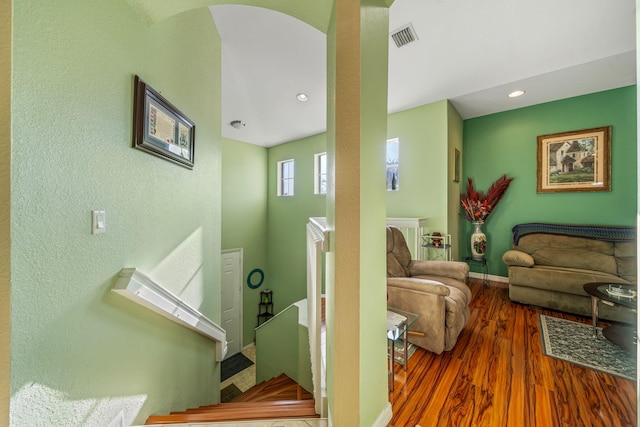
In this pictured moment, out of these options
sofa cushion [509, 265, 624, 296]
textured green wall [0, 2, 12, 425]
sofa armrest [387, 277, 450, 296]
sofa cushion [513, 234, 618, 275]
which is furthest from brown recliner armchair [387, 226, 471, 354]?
textured green wall [0, 2, 12, 425]

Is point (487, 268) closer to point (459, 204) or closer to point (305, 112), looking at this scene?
point (459, 204)

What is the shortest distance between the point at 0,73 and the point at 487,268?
4.96 meters

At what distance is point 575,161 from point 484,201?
1126 millimetres

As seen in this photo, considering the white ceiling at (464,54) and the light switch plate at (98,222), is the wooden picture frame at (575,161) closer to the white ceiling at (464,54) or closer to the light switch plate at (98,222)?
the white ceiling at (464,54)

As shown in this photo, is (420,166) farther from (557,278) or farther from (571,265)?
(571,265)

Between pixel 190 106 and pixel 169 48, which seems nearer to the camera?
pixel 169 48

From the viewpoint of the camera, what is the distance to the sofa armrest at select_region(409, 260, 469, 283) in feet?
7.79

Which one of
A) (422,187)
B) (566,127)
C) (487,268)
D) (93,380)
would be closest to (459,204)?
(422,187)

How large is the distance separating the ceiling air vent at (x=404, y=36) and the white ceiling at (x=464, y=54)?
0.14 ft

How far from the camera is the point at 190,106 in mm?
1844

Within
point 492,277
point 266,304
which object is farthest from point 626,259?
point 266,304

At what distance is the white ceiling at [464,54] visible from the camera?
187 centimetres

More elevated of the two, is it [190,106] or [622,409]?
[190,106]

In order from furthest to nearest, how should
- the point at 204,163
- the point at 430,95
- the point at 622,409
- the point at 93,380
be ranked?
the point at 430,95, the point at 204,163, the point at 622,409, the point at 93,380
